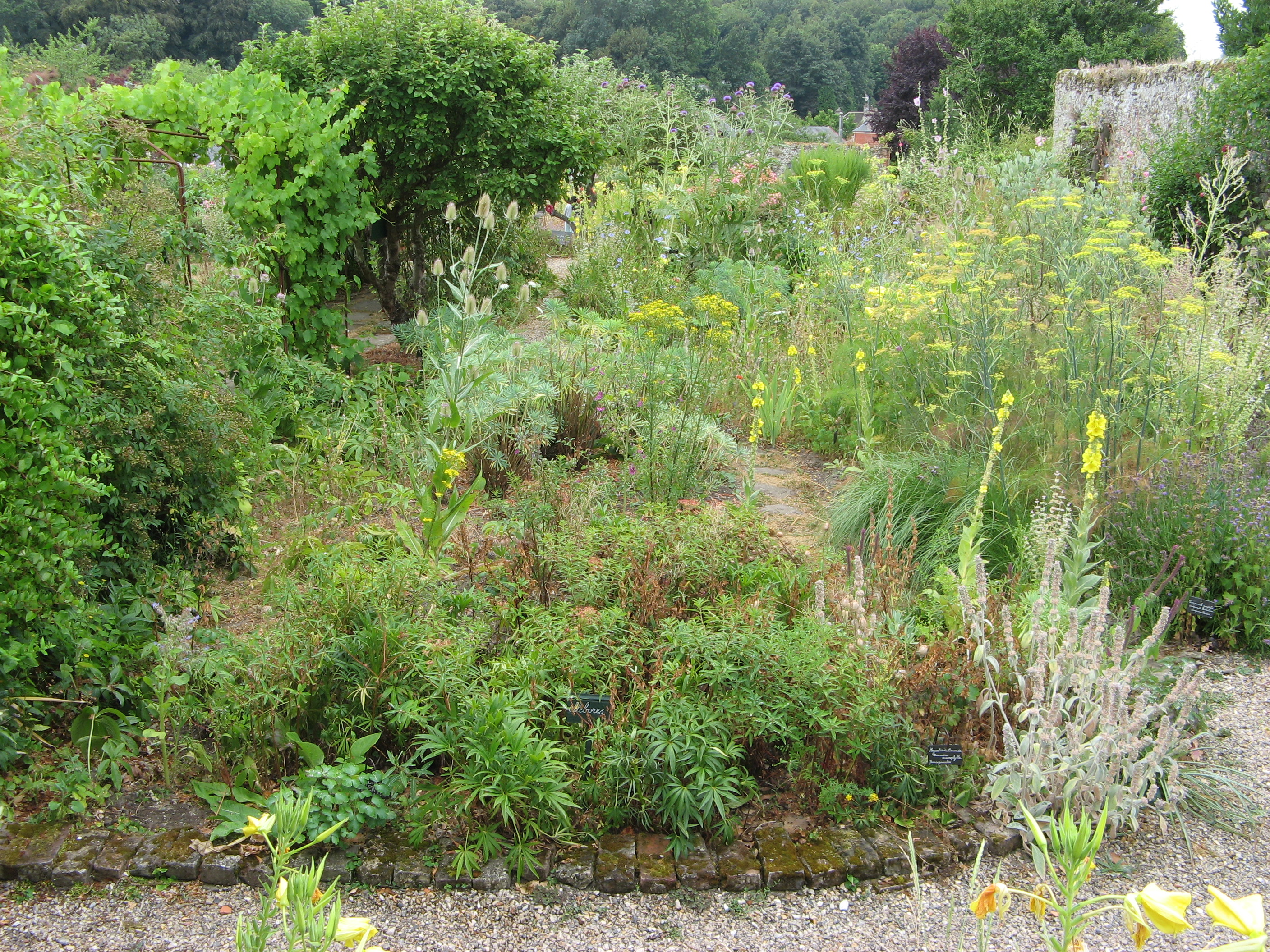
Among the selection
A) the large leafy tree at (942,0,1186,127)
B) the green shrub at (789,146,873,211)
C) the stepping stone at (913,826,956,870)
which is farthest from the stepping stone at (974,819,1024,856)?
the large leafy tree at (942,0,1186,127)

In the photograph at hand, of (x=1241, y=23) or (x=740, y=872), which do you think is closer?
(x=740, y=872)

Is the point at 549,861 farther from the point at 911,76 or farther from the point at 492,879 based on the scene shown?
the point at 911,76

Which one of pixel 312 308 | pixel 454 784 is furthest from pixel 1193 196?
pixel 454 784

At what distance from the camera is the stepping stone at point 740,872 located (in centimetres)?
245

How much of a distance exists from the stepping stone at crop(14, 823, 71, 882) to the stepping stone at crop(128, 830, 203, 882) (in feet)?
0.66

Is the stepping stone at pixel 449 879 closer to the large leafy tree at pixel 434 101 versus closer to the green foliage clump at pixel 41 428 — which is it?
the green foliage clump at pixel 41 428

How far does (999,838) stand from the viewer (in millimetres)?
2607

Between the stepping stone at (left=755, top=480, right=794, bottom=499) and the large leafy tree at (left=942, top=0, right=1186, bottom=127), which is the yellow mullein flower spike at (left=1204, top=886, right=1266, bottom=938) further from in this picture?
the large leafy tree at (left=942, top=0, right=1186, bottom=127)

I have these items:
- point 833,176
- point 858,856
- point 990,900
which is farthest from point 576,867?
point 833,176

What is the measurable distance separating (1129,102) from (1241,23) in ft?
20.5

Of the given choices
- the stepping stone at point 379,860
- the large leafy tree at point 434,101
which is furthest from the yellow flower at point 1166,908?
the large leafy tree at point 434,101

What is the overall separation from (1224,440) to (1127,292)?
3.01ft

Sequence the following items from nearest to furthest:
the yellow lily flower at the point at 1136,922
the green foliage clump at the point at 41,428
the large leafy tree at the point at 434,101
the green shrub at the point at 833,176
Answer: the yellow lily flower at the point at 1136,922, the green foliage clump at the point at 41,428, the large leafy tree at the point at 434,101, the green shrub at the point at 833,176

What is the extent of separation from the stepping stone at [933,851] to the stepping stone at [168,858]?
1.87 meters
